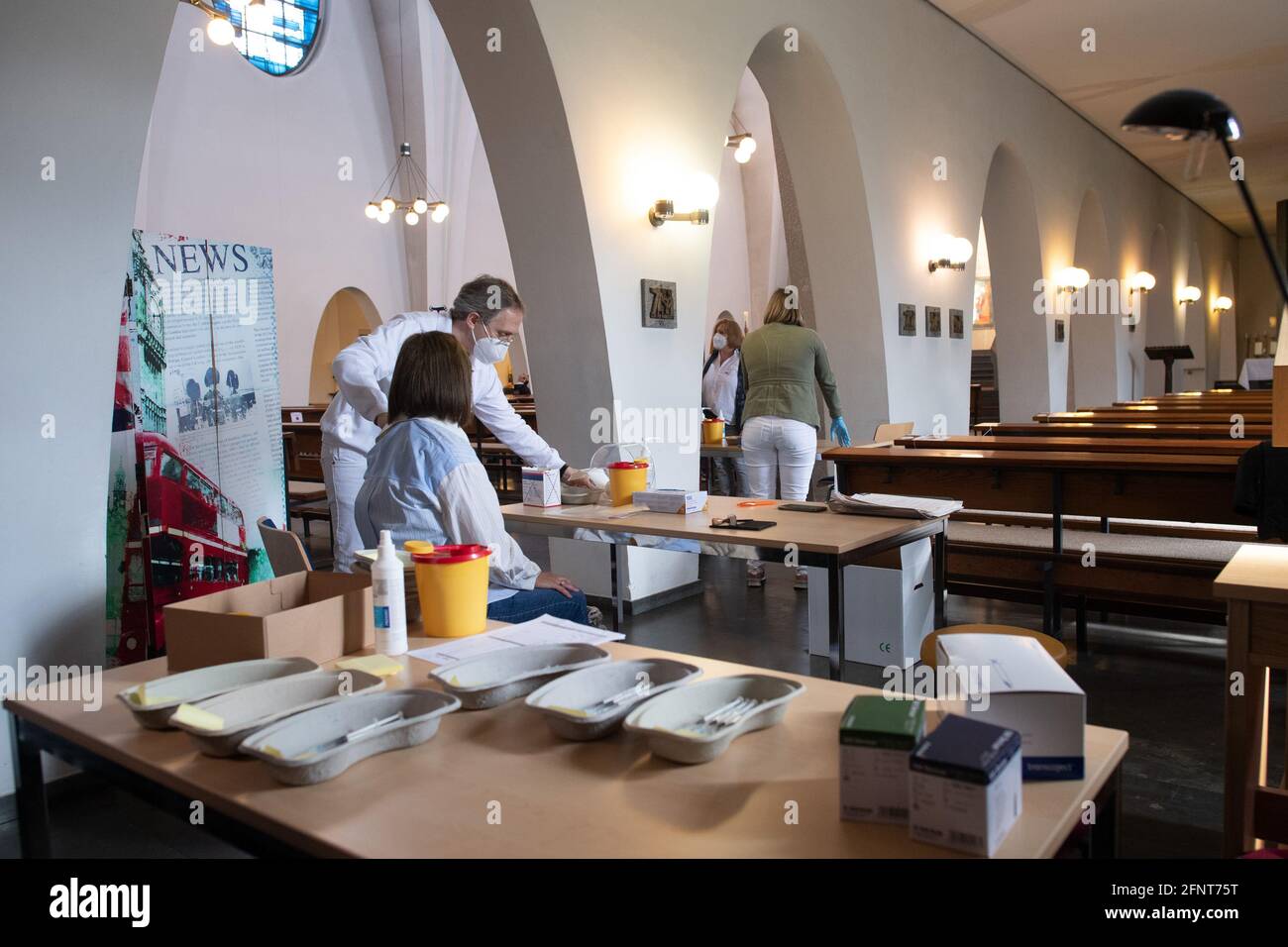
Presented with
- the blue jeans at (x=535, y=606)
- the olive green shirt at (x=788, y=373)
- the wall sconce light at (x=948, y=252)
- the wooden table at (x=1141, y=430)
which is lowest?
the blue jeans at (x=535, y=606)

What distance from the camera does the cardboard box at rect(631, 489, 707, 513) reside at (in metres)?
3.37

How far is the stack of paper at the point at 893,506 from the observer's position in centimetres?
306

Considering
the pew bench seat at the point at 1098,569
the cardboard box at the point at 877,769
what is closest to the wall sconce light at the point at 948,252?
the pew bench seat at the point at 1098,569

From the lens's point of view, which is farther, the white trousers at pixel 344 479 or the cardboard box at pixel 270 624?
the white trousers at pixel 344 479

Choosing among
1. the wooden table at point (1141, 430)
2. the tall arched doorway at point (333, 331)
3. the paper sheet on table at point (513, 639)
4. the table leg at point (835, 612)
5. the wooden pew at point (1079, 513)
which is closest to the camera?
the paper sheet on table at point (513, 639)

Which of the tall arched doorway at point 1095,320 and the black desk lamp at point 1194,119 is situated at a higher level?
the tall arched doorway at point 1095,320

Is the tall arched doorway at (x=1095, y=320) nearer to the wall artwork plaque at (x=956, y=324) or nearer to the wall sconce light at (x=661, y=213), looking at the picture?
the wall artwork plaque at (x=956, y=324)

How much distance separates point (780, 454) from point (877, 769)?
4182 mm

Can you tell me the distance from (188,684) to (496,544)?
93 cm

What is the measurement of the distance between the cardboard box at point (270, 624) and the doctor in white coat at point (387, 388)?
1428 mm

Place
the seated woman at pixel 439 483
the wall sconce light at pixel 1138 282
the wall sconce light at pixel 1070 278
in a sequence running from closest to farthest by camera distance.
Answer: the seated woman at pixel 439 483 → the wall sconce light at pixel 1070 278 → the wall sconce light at pixel 1138 282

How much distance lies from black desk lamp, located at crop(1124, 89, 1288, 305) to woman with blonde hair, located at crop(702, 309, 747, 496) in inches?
210

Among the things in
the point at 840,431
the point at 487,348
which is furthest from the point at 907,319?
the point at 487,348

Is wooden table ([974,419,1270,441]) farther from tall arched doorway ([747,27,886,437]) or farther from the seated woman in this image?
the seated woman
